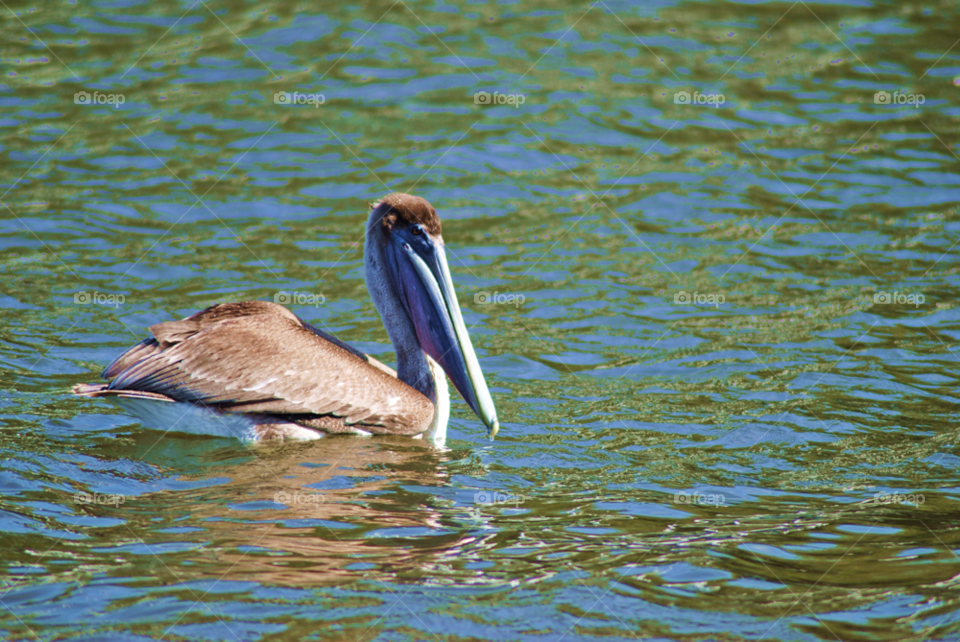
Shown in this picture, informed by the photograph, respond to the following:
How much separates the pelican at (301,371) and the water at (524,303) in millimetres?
210

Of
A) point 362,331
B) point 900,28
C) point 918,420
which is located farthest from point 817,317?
point 900,28

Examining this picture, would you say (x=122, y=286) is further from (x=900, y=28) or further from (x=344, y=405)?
(x=900, y=28)

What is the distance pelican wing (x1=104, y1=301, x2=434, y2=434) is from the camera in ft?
21.1

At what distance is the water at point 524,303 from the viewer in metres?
4.73

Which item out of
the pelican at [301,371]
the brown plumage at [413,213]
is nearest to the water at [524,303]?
the pelican at [301,371]

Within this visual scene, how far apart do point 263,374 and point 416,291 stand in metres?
1.16

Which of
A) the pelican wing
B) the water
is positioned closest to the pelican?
the pelican wing

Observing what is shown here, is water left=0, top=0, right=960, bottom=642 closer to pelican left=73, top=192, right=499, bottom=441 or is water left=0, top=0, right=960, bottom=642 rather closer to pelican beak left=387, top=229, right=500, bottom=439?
pelican left=73, top=192, right=499, bottom=441

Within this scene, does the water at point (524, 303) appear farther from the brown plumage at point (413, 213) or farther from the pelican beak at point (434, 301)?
the brown plumage at point (413, 213)

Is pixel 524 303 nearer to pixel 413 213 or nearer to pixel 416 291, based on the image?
pixel 416 291

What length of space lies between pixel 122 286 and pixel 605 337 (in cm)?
420

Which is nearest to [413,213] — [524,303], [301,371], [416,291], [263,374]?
[416,291]

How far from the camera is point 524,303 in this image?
884 cm

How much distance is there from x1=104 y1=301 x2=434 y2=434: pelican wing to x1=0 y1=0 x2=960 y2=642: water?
27 cm
